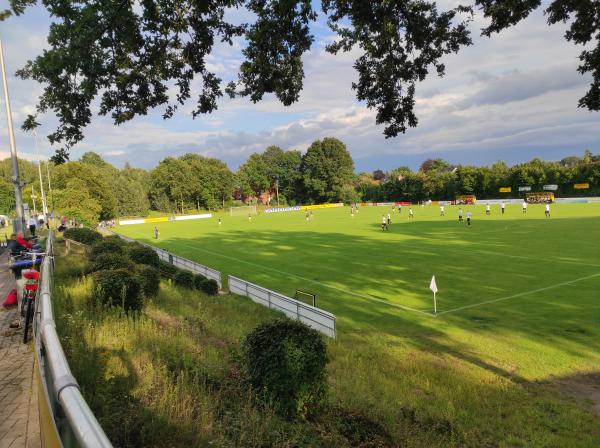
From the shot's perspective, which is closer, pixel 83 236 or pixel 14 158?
pixel 14 158

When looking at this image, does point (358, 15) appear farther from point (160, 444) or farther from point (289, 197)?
point (289, 197)

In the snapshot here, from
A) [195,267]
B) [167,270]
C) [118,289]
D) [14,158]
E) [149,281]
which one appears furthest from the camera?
[195,267]

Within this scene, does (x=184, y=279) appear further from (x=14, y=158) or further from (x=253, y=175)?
(x=253, y=175)

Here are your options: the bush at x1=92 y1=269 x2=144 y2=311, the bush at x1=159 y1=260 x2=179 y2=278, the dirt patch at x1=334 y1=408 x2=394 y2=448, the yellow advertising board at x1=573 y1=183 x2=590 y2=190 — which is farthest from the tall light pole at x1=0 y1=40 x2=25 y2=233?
the yellow advertising board at x1=573 y1=183 x2=590 y2=190

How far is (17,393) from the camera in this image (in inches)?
231

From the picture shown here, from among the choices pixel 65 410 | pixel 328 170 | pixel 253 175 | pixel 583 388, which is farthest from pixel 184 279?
pixel 253 175

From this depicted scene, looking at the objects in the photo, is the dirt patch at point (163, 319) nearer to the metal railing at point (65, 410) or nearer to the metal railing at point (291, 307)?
the metal railing at point (291, 307)

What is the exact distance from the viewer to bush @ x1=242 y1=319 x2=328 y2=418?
666 centimetres

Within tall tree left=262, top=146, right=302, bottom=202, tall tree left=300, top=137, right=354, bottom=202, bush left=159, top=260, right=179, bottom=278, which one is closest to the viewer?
bush left=159, top=260, right=179, bottom=278

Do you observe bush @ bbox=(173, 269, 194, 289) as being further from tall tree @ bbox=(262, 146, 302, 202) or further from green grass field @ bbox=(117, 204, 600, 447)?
tall tree @ bbox=(262, 146, 302, 202)

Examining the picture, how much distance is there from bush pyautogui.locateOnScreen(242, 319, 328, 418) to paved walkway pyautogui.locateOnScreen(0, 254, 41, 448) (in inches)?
120

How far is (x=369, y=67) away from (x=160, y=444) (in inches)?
339

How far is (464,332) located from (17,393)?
13.0 m

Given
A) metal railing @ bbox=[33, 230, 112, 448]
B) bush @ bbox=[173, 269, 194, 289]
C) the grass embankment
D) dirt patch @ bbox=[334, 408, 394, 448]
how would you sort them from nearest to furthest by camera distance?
1. metal railing @ bbox=[33, 230, 112, 448]
2. the grass embankment
3. dirt patch @ bbox=[334, 408, 394, 448]
4. bush @ bbox=[173, 269, 194, 289]
